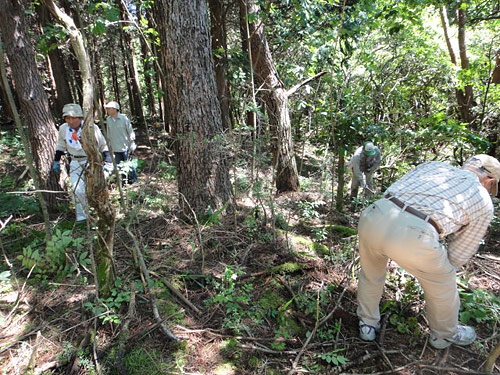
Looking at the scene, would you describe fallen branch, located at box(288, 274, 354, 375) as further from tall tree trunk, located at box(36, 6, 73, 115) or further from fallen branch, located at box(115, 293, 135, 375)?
tall tree trunk, located at box(36, 6, 73, 115)

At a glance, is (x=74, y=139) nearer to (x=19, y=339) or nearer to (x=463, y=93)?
(x=19, y=339)

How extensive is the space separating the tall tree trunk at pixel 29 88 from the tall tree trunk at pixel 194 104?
3.33 metres

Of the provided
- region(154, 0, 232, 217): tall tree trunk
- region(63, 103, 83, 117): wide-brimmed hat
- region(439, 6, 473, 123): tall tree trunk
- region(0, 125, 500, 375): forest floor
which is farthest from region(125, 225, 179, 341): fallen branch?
region(439, 6, 473, 123): tall tree trunk

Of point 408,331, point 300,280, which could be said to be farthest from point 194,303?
point 408,331

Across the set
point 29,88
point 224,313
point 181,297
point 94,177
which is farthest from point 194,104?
point 29,88

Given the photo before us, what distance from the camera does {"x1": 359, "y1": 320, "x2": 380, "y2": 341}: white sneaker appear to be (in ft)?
8.45

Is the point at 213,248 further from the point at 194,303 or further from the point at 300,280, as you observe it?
the point at 300,280

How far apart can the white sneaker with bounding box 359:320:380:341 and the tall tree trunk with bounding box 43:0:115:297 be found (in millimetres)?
2207

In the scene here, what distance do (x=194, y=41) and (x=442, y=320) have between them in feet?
12.6

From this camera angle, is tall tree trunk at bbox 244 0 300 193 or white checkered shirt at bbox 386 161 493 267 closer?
white checkered shirt at bbox 386 161 493 267

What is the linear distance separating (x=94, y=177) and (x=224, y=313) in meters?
1.59

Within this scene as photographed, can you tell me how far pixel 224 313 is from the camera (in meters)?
2.70

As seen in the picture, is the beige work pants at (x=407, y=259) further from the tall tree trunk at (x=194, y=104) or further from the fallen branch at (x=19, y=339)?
the fallen branch at (x=19, y=339)

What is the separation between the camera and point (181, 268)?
3.18 metres
